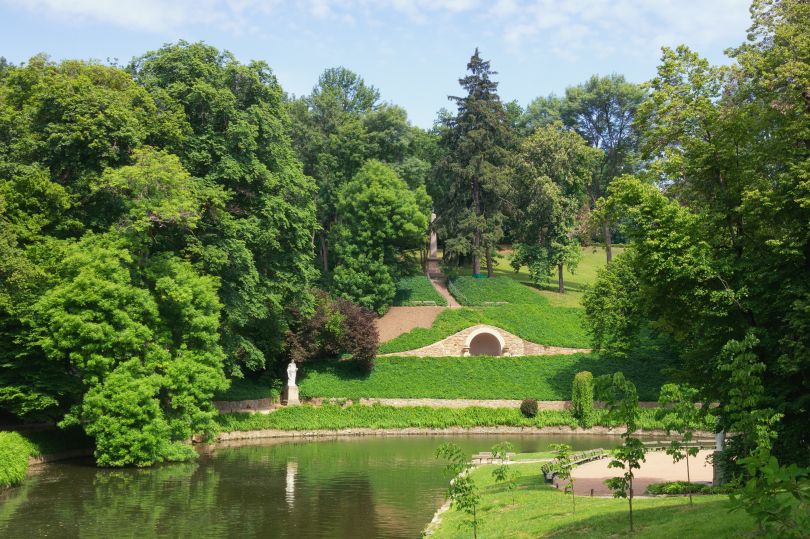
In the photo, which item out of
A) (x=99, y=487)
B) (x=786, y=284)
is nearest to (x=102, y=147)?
(x=99, y=487)

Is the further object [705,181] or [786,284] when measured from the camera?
[705,181]

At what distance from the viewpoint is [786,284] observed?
14.8 m

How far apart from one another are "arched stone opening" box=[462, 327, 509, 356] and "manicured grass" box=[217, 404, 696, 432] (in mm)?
8511

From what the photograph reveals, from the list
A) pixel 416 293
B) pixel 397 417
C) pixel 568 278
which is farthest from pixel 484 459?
pixel 568 278

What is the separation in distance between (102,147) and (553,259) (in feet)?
129

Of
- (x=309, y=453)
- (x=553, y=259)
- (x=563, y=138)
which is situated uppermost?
(x=563, y=138)

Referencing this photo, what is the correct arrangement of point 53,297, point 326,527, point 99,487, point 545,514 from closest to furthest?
1. point 545,514
2. point 326,527
3. point 99,487
4. point 53,297

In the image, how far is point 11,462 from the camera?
26281 millimetres

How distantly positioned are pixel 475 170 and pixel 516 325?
1321 cm

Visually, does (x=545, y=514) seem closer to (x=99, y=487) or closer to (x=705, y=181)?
(x=705, y=181)

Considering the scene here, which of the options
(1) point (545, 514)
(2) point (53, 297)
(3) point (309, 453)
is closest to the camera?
(1) point (545, 514)

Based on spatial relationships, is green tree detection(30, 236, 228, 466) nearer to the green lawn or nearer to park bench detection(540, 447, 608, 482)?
park bench detection(540, 447, 608, 482)

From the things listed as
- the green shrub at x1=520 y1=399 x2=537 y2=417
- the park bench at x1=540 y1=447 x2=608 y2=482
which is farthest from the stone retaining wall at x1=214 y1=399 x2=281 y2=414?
the park bench at x1=540 y1=447 x2=608 y2=482

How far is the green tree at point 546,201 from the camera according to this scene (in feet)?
203
